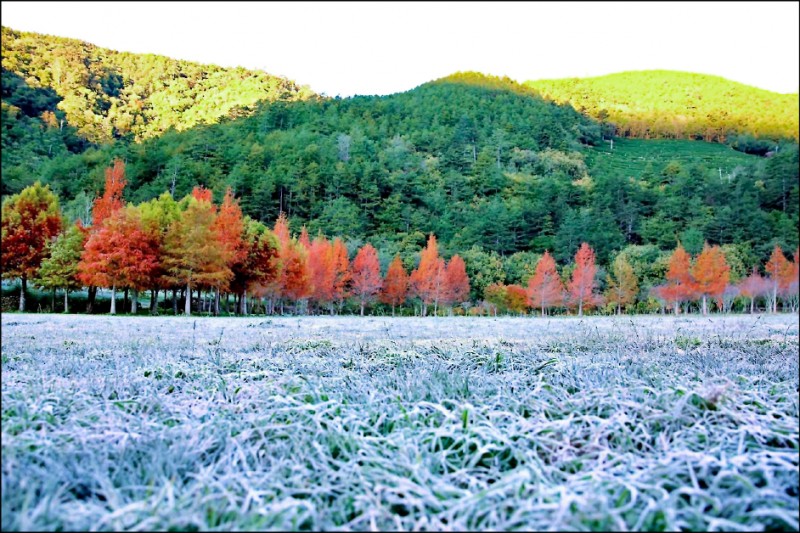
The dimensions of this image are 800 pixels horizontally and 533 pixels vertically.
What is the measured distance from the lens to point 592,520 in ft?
3.72

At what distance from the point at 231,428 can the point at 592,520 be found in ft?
4.06

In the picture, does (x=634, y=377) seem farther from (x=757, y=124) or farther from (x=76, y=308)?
(x=76, y=308)

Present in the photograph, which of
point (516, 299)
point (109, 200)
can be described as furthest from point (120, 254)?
point (516, 299)

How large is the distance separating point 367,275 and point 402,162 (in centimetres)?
984

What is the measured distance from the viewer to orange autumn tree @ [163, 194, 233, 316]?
25469 millimetres

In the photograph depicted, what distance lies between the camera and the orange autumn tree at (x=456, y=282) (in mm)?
25406

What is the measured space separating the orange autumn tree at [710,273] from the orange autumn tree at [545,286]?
7070 mm

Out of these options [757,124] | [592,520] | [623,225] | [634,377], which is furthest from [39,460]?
[623,225]

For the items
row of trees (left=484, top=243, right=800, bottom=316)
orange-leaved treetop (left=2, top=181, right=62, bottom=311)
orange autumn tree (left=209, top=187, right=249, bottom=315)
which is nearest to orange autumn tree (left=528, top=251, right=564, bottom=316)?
row of trees (left=484, top=243, right=800, bottom=316)

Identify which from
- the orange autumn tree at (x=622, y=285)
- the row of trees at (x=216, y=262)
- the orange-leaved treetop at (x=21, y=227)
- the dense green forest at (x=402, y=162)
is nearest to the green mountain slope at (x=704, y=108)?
the dense green forest at (x=402, y=162)

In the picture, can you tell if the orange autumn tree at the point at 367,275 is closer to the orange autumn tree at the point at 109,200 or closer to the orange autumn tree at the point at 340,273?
the orange autumn tree at the point at 340,273

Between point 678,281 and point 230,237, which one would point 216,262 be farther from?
point 678,281

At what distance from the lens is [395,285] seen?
2991cm

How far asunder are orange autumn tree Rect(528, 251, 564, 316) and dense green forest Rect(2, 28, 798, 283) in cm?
56
